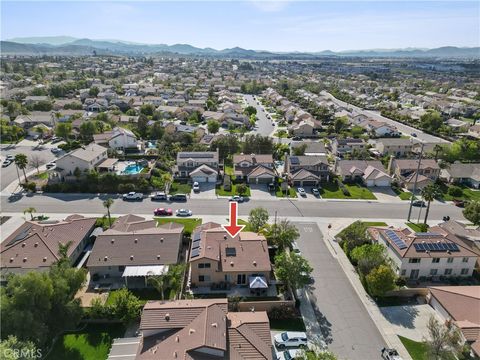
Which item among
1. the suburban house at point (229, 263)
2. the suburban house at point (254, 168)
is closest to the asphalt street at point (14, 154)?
the suburban house at point (254, 168)

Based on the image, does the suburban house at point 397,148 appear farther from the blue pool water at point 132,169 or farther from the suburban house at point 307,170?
the blue pool water at point 132,169

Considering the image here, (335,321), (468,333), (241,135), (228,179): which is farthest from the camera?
(241,135)

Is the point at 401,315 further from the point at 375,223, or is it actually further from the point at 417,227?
the point at 417,227

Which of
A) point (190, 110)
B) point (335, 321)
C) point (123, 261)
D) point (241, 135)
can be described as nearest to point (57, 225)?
point (123, 261)

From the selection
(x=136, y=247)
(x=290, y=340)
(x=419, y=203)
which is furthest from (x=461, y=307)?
(x=136, y=247)

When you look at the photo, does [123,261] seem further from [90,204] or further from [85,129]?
[85,129]
